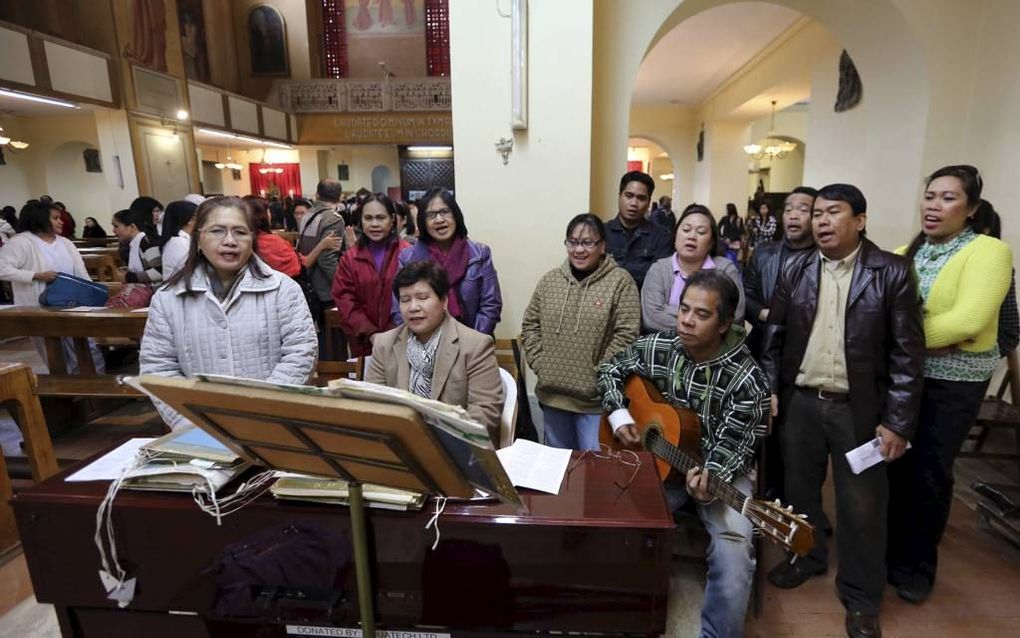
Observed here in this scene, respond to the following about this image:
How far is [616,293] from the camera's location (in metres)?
2.35

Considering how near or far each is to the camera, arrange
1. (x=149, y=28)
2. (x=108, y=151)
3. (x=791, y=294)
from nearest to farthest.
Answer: (x=791, y=294), (x=108, y=151), (x=149, y=28)

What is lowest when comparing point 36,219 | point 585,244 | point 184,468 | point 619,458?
point 619,458

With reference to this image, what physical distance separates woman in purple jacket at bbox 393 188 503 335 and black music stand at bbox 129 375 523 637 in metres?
1.66

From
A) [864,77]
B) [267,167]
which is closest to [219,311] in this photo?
[864,77]

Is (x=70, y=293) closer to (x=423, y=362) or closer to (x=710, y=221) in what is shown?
(x=423, y=362)

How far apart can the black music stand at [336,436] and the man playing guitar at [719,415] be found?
0.99 m

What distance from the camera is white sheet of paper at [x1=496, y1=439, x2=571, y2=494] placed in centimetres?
147

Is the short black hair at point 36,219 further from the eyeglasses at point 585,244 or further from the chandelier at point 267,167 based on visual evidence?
the chandelier at point 267,167

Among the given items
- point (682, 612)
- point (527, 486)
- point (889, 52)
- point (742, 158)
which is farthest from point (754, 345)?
point (742, 158)

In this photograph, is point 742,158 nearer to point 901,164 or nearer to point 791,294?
point 901,164

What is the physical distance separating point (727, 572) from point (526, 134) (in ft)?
8.39

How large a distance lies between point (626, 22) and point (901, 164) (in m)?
2.16

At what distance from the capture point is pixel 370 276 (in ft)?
9.27

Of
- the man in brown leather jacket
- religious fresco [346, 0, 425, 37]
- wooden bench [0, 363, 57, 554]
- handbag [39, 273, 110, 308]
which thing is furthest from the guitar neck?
religious fresco [346, 0, 425, 37]
